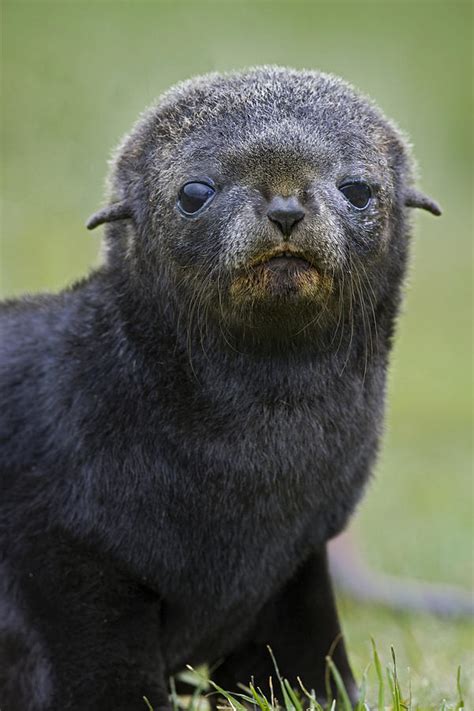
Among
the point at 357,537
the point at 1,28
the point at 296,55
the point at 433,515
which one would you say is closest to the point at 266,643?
the point at 357,537

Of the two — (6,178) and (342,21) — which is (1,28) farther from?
(342,21)

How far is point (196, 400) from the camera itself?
5320 mm

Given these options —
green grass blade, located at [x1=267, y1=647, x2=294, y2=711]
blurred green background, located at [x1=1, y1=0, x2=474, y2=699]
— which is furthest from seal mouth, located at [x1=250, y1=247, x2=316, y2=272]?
green grass blade, located at [x1=267, y1=647, x2=294, y2=711]

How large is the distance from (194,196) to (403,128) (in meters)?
17.3

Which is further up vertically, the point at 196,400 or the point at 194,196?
the point at 194,196

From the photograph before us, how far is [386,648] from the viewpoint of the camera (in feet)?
25.0

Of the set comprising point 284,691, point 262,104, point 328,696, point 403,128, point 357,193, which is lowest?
point 328,696

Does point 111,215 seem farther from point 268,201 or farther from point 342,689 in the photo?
point 342,689

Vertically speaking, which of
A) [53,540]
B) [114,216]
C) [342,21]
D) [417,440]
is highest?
[342,21]

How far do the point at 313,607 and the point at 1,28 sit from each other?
1643 cm

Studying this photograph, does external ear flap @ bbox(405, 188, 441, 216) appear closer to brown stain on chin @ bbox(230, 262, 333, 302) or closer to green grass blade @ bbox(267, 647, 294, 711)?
brown stain on chin @ bbox(230, 262, 333, 302)

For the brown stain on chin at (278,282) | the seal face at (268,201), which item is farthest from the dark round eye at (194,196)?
the brown stain on chin at (278,282)

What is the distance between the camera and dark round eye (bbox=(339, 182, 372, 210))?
516 cm

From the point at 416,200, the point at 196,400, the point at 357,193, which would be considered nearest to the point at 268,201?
the point at 357,193
